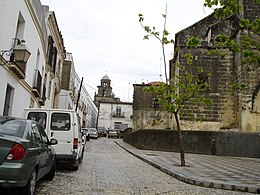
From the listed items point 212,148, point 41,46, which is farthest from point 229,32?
point 41,46

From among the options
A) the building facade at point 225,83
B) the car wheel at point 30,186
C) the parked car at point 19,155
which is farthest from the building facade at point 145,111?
the car wheel at point 30,186

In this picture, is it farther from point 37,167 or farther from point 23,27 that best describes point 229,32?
point 37,167

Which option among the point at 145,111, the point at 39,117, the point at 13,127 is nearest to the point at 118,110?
the point at 145,111

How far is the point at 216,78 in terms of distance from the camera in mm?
22078

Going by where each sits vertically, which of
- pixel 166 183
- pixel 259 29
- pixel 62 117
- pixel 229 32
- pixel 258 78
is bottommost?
pixel 166 183

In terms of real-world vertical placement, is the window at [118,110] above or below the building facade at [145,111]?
above

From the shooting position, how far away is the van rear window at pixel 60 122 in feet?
28.4

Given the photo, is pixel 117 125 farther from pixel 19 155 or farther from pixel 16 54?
pixel 19 155

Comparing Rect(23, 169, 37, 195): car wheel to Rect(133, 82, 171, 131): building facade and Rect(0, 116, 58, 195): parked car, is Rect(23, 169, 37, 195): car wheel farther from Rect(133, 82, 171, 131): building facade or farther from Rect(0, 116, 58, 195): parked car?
Rect(133, 82, 171, 131): building facade

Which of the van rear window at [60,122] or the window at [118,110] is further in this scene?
the window at [118,110]

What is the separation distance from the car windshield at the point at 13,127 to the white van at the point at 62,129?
3101 millimetres

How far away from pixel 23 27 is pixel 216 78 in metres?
14.8

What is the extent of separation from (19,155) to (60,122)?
4.20m

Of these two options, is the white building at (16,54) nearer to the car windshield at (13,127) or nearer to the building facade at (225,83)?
the car windshield at (13,127)
